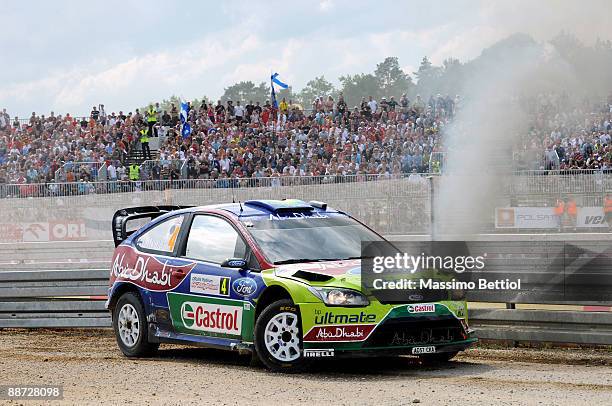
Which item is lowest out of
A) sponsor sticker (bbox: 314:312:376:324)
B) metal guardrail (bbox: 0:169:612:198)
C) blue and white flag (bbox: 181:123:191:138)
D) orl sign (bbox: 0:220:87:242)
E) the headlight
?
sponsor sticker (bbox: 314:312:376:324)

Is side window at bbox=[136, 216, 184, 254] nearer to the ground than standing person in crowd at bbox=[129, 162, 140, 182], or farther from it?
nearer to the ground

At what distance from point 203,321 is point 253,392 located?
6.48ft

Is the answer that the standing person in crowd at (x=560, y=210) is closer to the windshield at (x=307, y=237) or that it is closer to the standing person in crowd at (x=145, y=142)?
the windshield at (x=307, y=237)

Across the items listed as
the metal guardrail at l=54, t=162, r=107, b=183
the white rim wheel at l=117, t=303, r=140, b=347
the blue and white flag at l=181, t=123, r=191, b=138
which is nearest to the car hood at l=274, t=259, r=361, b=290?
the white rim wheel at l=117, t=303, r=140, b=347

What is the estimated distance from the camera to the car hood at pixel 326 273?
A: 8625 mm

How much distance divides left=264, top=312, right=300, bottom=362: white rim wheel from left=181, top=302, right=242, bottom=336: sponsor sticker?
18.0 inches

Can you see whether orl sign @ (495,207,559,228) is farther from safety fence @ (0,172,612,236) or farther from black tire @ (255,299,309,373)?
black tire @ (255,299,309,373)

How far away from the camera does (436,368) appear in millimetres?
8953

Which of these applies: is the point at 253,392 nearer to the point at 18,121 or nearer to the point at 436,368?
the point at 436,368

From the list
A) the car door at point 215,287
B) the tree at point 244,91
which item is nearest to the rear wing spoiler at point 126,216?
the car door at point 215,287

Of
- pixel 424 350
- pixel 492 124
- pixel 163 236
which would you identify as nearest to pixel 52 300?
pixel 163 236

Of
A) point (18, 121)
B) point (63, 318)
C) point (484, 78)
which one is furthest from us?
point (18, 121)

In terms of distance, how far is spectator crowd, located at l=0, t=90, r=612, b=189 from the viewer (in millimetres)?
23281

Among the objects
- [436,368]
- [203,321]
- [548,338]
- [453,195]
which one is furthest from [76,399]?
[453,195]
